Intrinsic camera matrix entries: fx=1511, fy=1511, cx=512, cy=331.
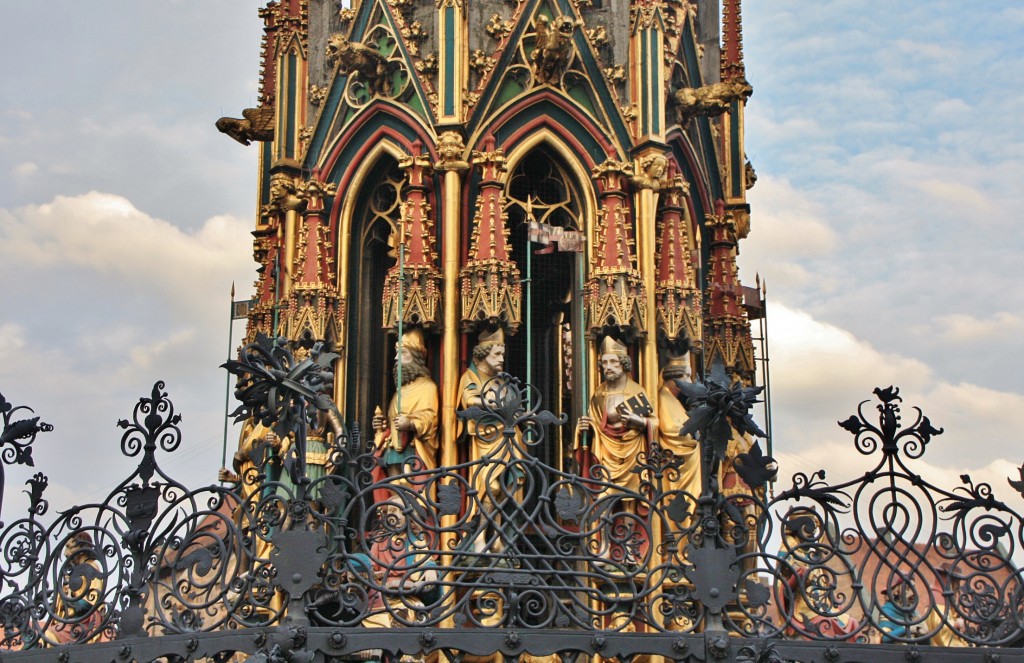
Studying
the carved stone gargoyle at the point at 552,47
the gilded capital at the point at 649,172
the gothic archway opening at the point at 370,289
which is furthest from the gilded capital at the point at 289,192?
the gilded capital at the point at 649,172

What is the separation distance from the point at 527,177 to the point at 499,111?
125cm

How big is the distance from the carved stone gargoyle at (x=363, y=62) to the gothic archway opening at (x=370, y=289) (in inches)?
49.7

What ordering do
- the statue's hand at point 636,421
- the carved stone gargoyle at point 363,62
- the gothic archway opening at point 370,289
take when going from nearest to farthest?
1. the statue's hand at point 636,421
2. the gothic archway opening at point 370,289
3. the carved stone gargoyle at point 363,62

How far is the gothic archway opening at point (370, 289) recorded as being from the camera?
23.8m

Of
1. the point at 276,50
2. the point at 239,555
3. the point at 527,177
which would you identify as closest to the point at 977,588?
the point at 239,555

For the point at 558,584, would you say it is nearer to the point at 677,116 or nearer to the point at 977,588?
the point at 977,588

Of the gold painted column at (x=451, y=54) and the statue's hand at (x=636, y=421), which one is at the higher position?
the gold painted column at (x=451, y=54)

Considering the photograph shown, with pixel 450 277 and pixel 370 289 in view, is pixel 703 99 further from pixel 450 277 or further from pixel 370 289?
pixel 370 289

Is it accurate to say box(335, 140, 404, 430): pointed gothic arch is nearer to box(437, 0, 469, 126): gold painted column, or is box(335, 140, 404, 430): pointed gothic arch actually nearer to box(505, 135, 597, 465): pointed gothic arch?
box(437, 0, 469, 126): gold painted column

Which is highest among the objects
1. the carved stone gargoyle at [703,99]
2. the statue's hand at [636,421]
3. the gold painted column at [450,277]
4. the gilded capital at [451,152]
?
the carved stone gargoyle at [703,99]

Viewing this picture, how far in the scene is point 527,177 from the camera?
24625 millimetres

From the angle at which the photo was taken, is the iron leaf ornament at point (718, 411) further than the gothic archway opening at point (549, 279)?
No

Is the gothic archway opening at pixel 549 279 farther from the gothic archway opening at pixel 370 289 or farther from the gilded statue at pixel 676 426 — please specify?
the gothic archway opening at pixel 370 289

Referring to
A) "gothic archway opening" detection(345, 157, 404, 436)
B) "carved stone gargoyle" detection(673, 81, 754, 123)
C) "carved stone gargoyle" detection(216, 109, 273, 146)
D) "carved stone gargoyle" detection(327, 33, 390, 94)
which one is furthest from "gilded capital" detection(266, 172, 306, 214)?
"carved stone gargoyle" detection(673, 81, 754, 123)
